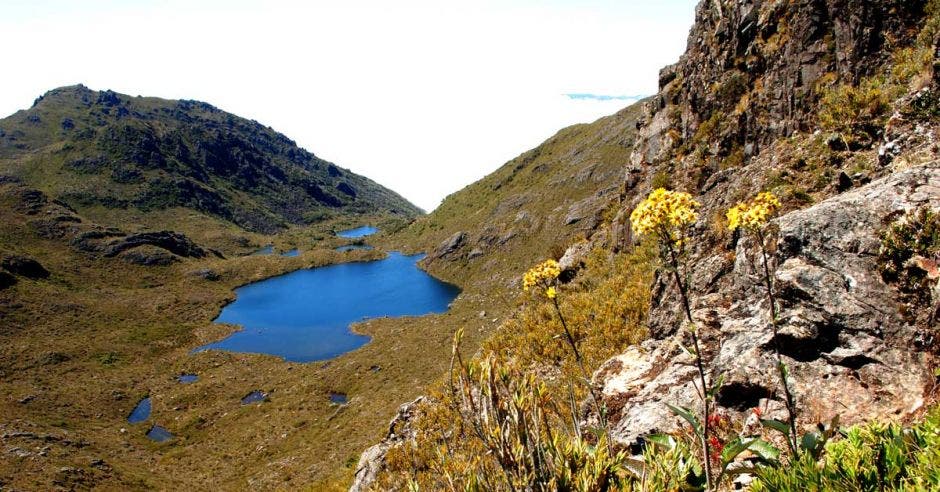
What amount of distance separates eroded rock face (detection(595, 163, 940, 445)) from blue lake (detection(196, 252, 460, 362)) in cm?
6387

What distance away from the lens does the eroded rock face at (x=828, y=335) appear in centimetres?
544

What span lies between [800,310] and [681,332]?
2.62 metres

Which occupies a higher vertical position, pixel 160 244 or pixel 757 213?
pixel 160 244

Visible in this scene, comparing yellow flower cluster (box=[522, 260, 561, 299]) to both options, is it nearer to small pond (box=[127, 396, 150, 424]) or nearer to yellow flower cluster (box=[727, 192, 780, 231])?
yellow flower cluster (box=[727, 192, 780, 231])

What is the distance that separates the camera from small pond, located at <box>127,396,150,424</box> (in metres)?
48.7

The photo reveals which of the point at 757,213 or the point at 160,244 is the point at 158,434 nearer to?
the point at 757,213

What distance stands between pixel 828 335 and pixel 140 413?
6523cm

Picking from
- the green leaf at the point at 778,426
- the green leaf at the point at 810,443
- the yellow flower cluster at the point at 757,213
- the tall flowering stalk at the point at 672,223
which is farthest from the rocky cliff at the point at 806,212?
the yellow flower cluster at the point at 757,213

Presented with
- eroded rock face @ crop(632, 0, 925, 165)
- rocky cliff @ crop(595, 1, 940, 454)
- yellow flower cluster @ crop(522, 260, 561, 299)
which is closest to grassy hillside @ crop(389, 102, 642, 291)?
eroded rock face @ crop(632, 0, 925, 165)

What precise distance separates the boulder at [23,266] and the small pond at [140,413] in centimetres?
6155

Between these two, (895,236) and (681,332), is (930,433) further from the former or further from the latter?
(681,332)

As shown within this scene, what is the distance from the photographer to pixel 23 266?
293 ft

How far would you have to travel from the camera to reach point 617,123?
96250 mm

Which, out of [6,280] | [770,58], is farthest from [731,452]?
[6,280]
